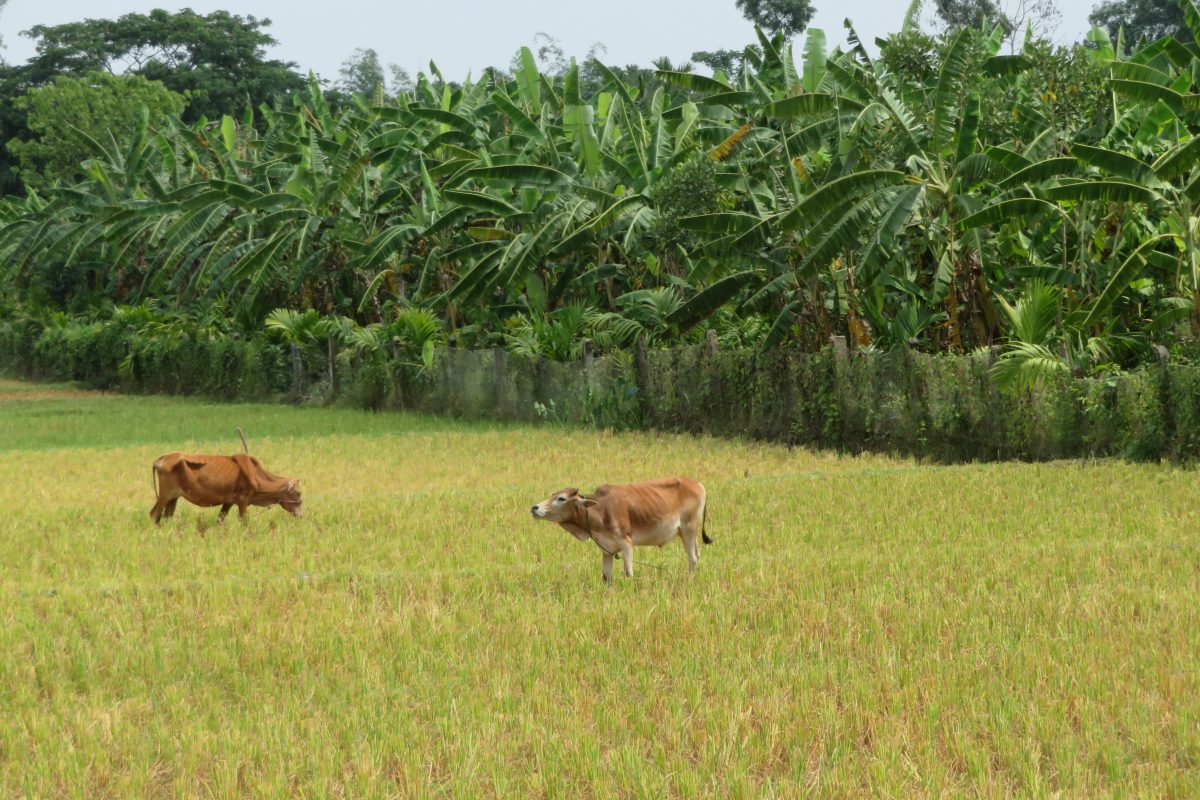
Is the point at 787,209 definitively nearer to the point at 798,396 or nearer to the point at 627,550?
the point at 798,396

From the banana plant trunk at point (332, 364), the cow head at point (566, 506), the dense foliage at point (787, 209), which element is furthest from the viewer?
the banana plant trunk at point (332, 364)

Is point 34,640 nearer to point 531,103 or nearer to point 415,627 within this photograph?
point 415,627

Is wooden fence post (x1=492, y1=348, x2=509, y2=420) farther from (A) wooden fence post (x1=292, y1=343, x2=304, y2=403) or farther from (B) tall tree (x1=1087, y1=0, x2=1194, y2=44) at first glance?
(B) tall tree (x1=1087, y1=0, x2=1194, y2=44)

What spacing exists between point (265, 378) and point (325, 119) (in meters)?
5.54

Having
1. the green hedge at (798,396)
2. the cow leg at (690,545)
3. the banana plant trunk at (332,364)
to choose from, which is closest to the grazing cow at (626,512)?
the cow leg at (690,545)

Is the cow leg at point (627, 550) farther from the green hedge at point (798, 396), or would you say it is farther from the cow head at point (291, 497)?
the green hedge at point (798, 396)

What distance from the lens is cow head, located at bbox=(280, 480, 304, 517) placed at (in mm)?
10766

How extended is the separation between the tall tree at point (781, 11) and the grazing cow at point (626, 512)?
45185 millimetres

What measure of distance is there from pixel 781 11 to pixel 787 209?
116 ft

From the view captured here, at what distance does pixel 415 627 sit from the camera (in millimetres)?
7285

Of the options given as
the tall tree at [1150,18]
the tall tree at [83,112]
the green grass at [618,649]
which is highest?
the tall tree at [1150,18]

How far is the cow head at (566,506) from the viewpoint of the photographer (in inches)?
291

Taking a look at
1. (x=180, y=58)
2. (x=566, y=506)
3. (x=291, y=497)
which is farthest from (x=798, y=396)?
(x=180, y=58)

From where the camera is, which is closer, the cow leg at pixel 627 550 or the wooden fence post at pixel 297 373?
the cow leg at pixel 627 550
